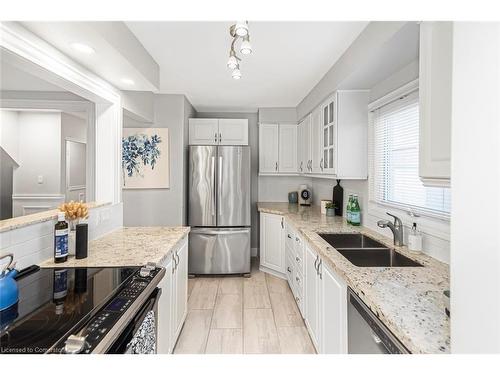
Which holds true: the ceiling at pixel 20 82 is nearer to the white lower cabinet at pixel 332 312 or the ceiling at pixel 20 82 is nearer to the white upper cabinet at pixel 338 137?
the white upper cabinet at pixel 338 137

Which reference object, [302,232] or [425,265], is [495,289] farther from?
[302,232]

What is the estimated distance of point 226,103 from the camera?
3.77m

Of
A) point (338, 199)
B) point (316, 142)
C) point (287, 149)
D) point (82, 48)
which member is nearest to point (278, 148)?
point (287, 149)

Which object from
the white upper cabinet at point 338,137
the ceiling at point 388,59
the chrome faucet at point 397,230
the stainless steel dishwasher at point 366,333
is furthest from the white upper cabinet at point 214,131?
the stainless steel dishwasher at point 366,333

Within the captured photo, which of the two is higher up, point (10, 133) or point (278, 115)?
point (278, 115)

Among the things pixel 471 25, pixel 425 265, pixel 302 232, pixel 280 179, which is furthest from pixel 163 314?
pixel 280 179

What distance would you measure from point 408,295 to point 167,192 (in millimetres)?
2969

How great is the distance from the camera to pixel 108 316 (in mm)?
903

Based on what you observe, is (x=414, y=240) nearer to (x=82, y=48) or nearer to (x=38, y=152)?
(x=82, y=48)

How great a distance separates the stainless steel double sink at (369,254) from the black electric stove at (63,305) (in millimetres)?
1371

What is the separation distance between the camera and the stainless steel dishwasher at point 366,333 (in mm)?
878

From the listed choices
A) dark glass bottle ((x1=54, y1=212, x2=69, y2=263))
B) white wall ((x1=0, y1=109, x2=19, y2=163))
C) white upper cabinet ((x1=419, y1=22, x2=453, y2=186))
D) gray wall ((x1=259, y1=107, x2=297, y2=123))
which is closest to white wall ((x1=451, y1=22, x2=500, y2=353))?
white upper cabinet ((x1=419, y1=22, x2=453, y2=186))

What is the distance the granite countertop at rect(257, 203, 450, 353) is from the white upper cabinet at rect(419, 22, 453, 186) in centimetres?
47

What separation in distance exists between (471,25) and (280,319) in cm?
251
